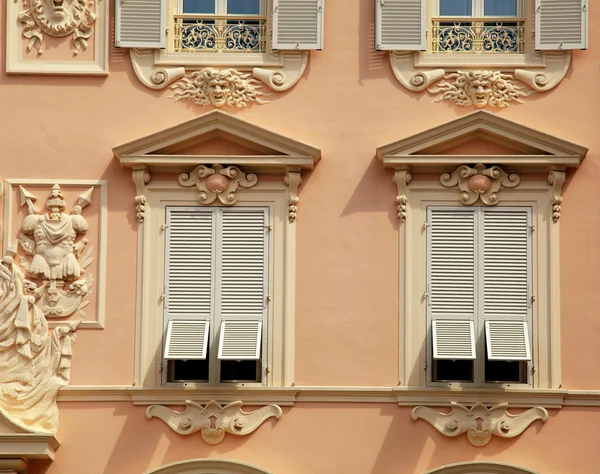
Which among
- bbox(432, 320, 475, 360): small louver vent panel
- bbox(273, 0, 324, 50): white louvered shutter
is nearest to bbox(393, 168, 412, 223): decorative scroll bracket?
bbox(432, 320, 475, 360): small louver vent panel

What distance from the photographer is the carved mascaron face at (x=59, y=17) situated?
21734mm

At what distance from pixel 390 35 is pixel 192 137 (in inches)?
102

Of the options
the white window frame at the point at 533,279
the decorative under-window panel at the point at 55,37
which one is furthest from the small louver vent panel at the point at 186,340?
the decorative under-window panel at the point at 55,37

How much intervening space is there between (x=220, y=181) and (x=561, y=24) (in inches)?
172

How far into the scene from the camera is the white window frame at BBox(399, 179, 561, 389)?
824 inches

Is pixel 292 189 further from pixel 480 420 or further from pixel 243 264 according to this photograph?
pixel 480 420

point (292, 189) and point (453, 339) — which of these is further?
point (292, 189)

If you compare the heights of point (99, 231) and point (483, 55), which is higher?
point (483, 55)

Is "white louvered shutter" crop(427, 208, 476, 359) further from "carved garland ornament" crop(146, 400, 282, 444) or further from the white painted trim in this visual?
the white painted trim

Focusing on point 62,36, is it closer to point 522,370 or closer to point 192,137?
point 192,137

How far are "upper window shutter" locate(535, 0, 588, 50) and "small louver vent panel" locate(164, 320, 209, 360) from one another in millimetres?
5090

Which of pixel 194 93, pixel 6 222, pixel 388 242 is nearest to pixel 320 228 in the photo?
pixel 388 242

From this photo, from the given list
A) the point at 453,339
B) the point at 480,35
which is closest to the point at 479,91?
the point at 480,35

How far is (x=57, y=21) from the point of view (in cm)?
2175
